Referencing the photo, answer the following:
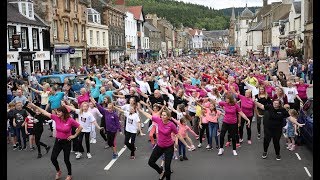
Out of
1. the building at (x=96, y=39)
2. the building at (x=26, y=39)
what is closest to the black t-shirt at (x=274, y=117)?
the building at (x=26, y=39)

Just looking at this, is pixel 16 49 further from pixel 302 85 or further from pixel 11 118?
pixel 302 85

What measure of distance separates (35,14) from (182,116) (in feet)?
95.7

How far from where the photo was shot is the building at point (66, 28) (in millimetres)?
36906

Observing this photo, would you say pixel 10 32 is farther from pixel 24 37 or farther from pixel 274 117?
pixel 274 117

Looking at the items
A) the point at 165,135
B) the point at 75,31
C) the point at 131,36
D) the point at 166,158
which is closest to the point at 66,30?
the point at 75,31

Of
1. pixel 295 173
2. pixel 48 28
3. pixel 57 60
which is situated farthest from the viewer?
pixel 57 60

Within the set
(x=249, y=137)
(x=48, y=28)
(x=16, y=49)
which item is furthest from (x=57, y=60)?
(x=249, y=137)

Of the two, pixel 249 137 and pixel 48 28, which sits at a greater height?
pixel 48 28

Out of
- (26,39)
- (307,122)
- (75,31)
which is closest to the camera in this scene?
(307,122)

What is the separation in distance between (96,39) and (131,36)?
1837cm

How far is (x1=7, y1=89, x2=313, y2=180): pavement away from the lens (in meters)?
9.22

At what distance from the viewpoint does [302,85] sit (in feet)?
47.4

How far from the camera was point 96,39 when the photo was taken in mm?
49406

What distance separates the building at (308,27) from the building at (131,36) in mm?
28499
